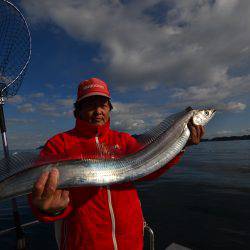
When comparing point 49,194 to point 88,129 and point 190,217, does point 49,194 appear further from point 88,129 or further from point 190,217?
point 190,217

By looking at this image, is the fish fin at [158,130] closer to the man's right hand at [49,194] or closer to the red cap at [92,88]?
the red cap at [92,88]

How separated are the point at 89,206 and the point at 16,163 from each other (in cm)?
136

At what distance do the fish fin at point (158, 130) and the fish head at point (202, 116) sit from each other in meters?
0.19

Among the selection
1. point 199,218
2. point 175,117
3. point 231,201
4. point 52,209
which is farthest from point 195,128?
point 231,201

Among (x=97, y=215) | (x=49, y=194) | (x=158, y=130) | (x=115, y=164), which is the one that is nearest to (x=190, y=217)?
(x=158, y=130)

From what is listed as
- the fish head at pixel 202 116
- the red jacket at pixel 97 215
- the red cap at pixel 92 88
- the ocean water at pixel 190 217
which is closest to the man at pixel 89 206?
the red jacket at pixel 97 215

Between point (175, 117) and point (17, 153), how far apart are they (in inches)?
110

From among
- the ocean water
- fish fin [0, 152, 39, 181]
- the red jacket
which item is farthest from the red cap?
the ocean water

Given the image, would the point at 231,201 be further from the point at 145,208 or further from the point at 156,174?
the point at 156,174

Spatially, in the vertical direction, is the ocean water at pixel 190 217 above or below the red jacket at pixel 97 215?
below

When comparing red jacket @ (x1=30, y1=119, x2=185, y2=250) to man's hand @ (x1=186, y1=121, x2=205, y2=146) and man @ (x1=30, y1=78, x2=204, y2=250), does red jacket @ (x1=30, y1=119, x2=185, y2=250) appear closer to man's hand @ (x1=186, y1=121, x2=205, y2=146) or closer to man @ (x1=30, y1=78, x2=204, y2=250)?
man @ (x1=30, y1=78, x2=204, y2=250)

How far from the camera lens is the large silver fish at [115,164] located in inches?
135

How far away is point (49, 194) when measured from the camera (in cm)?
355

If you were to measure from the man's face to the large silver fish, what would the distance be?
862mm
